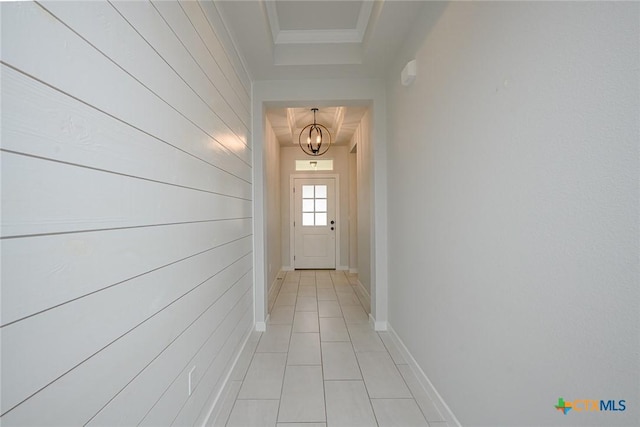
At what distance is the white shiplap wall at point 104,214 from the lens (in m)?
0.57

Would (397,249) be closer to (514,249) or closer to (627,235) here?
(514,249)

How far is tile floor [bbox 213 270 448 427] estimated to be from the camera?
1677mm

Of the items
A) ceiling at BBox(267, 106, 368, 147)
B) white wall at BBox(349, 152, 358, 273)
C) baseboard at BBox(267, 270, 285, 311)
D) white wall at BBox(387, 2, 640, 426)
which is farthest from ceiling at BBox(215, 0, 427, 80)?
white wall at BBox(349, 152, 358, 273)

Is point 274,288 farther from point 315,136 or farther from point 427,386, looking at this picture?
point 427,386

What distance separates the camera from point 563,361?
2.89 feet

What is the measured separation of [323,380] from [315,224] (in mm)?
4262

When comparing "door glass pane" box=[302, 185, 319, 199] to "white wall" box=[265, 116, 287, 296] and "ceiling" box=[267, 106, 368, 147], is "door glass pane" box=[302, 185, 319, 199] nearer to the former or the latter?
"white wall" box=[265, 116, 287, 296]

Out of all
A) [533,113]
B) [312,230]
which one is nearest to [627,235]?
[533,113]

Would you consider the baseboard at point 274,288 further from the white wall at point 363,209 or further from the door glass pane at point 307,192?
the door glass pane at point 307,192

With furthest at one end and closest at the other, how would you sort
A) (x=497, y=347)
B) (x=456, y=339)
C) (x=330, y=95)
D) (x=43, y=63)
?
(x=330, y=95)
(x=456, y=339)
(x=497, y=347)
(x=43, y=63)

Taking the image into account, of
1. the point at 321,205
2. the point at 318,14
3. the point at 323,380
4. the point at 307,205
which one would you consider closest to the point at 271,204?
the point at 307,205

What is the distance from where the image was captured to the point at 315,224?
20.4 ft

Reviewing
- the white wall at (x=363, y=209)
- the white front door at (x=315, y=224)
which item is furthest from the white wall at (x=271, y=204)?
the white wall at (x=363, y=209)

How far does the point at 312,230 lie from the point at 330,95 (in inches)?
142
